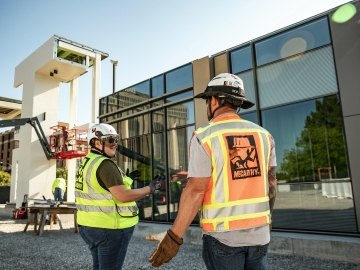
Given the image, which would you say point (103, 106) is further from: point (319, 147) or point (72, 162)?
point (319, 147)

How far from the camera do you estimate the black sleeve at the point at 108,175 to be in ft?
8.71

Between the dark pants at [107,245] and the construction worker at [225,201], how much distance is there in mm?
925

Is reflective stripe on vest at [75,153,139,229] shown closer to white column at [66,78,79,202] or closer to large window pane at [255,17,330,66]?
large window pane at [255,17,330,66]

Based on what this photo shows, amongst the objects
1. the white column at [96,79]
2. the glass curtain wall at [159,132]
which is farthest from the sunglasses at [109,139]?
the white column at [96,79]

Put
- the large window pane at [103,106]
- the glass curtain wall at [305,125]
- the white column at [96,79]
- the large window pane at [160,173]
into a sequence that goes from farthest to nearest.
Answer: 1. the white column at [96,79]
2. the large window pane at [103,106]
3. the large window pane at [160,173]
4. the glass curtain wall at [305,125]

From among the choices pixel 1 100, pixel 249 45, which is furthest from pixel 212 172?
pixel 1 100

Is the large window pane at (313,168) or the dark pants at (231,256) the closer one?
the dark pants at (231,256)

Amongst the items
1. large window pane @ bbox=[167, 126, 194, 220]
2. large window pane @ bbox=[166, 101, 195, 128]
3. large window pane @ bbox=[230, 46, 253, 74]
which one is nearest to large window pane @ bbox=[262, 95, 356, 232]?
large window pane @ bbox=[230, 46, 253, 74]

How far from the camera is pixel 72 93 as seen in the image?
22.7 m

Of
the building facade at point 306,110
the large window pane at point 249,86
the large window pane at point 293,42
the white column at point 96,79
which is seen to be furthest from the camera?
the white column at point 96,79

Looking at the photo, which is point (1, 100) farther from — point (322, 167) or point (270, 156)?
point (270, 156)

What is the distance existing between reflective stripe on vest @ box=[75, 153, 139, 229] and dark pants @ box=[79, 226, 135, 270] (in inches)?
2.1

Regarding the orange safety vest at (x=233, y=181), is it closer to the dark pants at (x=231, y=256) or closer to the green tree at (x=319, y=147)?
the dark pants at (x=231, y=256)

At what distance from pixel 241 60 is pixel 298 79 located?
201 cm
